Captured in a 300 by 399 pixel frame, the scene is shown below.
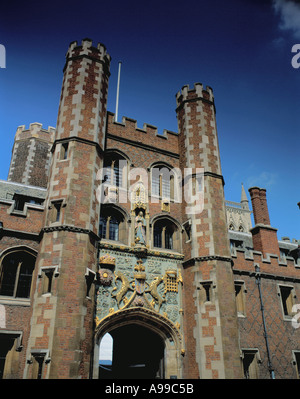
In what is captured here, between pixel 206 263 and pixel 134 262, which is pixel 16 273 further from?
pixel 206 263

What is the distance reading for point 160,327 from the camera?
45.7 ft

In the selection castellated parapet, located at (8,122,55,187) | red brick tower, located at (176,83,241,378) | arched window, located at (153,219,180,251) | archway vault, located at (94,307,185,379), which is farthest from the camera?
castellated parapet, located at (8,122,55,187)

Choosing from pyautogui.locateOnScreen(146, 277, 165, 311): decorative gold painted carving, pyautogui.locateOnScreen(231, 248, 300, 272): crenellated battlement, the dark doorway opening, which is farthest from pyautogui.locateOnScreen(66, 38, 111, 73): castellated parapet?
the dark doorway opening

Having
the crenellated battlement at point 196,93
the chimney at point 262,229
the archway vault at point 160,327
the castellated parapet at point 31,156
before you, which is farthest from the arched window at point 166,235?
the castellated parapet at point 31,156

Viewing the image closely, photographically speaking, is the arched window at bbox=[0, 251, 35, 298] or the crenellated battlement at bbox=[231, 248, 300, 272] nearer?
the arched window at bbox=[0, 251, 35, 298]

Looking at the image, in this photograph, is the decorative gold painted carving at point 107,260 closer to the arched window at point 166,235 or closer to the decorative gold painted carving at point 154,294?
the decorative gold painted carving at point 154,294

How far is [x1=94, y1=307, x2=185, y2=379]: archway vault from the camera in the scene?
43.1 ft

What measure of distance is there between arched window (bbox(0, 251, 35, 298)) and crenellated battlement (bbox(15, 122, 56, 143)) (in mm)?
16241

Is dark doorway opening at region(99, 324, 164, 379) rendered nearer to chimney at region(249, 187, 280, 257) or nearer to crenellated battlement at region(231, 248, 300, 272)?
crenellated battlement at region(231, 248, 300, 272)

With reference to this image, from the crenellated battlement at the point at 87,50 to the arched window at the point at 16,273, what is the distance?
1007cm

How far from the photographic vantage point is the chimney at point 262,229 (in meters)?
19.0

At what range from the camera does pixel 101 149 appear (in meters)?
14.9

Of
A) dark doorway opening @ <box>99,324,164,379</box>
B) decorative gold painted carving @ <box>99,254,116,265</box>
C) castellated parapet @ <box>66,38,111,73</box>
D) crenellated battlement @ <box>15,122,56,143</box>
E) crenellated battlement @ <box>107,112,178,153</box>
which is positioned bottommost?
dark doorway opening @ <box>99,324,164,379</box>
